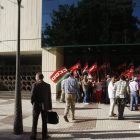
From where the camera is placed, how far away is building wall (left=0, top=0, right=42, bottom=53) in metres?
14.7

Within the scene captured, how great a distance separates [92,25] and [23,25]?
5908mm

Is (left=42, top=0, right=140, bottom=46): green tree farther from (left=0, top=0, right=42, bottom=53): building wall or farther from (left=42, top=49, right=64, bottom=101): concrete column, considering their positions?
(left=0, top=0, right=42, bottom=53): building wall

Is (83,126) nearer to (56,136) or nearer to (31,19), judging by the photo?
(56,136)

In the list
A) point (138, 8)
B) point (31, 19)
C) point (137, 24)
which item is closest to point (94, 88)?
point (137, 24)

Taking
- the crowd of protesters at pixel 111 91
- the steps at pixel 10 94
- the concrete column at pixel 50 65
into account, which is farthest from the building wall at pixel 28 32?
the crowd of protesters at pixel 111 91

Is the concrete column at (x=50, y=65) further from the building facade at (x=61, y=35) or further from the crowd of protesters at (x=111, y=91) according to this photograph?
the crowd of protesters at (x=111, y=91)

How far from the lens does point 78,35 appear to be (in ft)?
41.8

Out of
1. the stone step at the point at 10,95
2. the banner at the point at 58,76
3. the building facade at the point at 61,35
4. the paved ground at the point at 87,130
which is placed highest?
the building facade at the point at 61,35

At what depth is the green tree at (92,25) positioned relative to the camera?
478 inches

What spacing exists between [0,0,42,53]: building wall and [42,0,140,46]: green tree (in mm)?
1736

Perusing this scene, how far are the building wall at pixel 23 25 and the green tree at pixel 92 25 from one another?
5.69 feet

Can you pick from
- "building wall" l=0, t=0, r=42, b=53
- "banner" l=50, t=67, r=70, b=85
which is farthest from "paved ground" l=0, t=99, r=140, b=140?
"building wall" l=0, t=0, r=42, b=53

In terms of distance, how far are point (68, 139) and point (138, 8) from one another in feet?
33.4

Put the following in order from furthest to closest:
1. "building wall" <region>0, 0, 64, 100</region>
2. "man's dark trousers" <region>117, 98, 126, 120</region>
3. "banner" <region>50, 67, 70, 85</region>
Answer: "building wall" <region>0, 0, 64, 100</region> < "banner" <region>50, 67, 70, 85</region> < "man's dark trousers" <region>117, 98, 126, 120</region>
